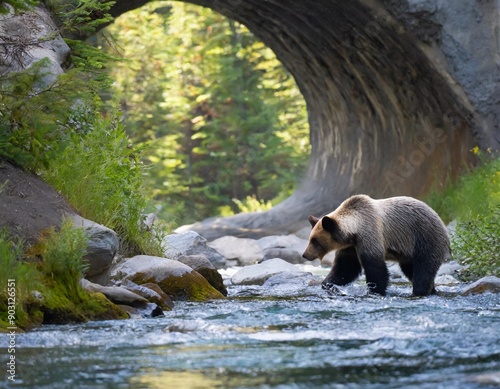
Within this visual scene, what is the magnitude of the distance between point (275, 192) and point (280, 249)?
17499mm

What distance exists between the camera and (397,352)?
5848 millimetres

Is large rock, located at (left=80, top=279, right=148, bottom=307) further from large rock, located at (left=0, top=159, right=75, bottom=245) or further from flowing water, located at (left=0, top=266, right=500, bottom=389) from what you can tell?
large rock, located at (left=0, top=159, right=75, bottom=245)

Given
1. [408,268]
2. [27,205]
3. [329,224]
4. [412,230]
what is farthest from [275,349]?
[408,268]

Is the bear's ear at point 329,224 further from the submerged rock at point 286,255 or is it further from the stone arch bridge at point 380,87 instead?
the stone arch bridge at point 380,87

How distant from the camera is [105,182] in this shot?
10133 mm

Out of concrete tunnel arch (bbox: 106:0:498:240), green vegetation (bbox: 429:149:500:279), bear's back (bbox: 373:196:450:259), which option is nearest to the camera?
bear's back (bbox: 373:196:450:259)

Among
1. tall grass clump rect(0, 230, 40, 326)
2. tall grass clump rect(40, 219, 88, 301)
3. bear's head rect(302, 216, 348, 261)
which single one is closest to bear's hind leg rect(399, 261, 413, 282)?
bear's head rect(302, 216, 348, 261)

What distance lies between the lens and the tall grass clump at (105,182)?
9680mm

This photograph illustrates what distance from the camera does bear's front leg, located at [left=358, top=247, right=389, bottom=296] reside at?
373 inches

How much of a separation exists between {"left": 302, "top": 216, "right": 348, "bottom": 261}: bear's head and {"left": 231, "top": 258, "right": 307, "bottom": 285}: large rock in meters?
1.43

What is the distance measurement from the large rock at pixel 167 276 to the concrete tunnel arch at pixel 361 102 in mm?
7875

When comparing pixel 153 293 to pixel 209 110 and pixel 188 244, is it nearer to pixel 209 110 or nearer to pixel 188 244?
pixel 188 244

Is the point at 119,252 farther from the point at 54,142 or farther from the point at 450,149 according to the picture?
the point at 450,149

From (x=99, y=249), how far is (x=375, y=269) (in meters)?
2.68
